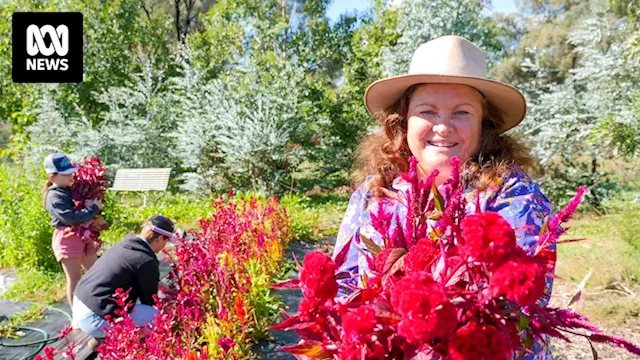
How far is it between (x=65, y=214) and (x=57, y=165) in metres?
0.45

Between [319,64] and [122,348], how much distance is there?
1505cm

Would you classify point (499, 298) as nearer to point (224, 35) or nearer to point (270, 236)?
point (270, 236)

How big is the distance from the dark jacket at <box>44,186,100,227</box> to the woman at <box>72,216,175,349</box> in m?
1.00

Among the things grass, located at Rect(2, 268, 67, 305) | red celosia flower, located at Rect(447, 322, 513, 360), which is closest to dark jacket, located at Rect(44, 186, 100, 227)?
grass, located at Rect(2, 268, 67, 305)

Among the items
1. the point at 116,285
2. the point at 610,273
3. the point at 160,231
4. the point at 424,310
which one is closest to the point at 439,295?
the point at 424,310

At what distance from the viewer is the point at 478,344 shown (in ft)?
1.96

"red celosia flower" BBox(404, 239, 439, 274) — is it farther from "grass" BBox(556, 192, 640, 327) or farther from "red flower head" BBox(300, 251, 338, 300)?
"grass" BBox(556, 192, 640, 327)

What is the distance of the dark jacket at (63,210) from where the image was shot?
4.48m

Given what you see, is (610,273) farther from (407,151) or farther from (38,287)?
(38,287)

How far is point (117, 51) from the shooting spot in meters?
15.7

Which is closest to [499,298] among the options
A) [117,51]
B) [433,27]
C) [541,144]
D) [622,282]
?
[622,282]

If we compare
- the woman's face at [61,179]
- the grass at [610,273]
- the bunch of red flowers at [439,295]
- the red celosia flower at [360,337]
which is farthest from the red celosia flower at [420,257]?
the woman's face at [61,179]

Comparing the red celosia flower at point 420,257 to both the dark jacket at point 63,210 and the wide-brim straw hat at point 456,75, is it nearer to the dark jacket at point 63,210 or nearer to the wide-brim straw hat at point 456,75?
the wide-brim straw hat at point 456,75

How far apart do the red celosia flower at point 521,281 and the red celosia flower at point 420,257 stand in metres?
0.14
